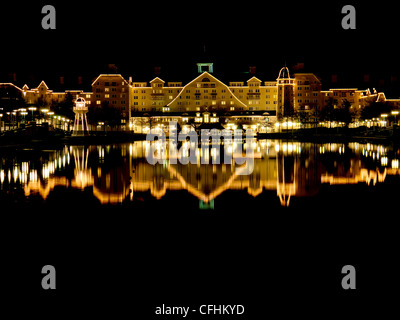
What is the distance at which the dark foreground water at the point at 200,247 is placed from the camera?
4.92m

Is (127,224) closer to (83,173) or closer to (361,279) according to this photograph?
(361,279)

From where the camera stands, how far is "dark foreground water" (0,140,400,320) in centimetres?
492

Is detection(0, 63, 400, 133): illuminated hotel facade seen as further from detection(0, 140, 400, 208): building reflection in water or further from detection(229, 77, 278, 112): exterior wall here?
detection(0, 140, 400, 208): building reflection in water

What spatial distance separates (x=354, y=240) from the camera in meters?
6.86

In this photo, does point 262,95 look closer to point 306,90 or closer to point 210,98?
point 306,90

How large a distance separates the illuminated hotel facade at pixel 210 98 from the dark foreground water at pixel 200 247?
64.8m

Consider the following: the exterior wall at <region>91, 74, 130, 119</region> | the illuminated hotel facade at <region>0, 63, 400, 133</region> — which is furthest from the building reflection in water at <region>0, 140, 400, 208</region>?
the exterior wall at <region>91, 74, 130, 119</region>

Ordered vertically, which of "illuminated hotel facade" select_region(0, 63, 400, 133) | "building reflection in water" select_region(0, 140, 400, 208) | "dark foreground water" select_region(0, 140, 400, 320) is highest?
"illuminated hotel facade" select_region(0, 63, 400, 133)

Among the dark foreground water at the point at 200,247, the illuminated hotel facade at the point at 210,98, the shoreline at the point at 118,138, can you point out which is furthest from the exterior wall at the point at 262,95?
the dark foreground water at the point at 200,247

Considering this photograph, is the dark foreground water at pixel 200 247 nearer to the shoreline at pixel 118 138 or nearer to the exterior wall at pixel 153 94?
the shoreline at pixel 118 138

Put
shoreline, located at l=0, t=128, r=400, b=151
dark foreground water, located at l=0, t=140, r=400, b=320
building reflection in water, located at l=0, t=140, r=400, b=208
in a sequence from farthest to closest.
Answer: shoreline, located at l=0, t=128, r=400, b=151
building reflection in water, located at l=0, t=140, r=400, b=208
dark foreground water, located at l=0, t=140, r=400, b=320

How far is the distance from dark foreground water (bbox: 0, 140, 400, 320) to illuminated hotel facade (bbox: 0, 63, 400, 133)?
2549 inches
